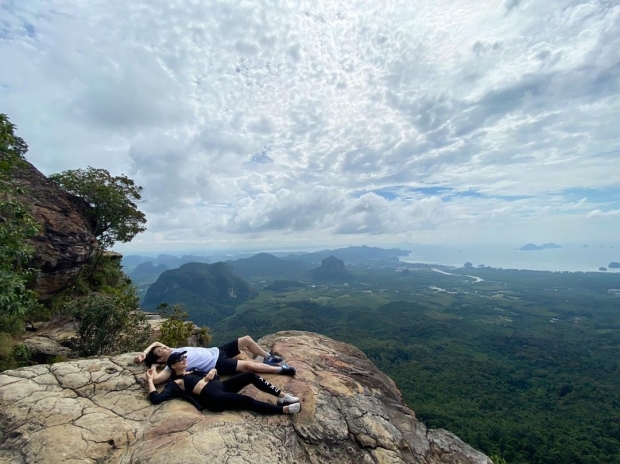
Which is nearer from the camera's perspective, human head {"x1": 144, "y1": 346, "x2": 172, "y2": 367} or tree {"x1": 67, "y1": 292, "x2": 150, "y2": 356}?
human head {"x1": 144, "y1": 346, "x2": 172, "y2": 367}

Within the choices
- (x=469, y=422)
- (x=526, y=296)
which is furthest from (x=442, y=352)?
(x=526, y=296)

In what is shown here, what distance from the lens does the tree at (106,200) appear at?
68.6 feet

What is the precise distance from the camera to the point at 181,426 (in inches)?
218

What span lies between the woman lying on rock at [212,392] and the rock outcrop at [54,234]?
48.6ft

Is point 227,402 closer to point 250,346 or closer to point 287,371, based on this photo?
point 287,371

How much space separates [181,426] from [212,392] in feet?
2.83

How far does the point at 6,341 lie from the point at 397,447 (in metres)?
15.7

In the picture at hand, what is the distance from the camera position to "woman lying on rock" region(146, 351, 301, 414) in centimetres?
622

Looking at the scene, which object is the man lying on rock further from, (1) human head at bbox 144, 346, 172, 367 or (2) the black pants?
(2) the black pants

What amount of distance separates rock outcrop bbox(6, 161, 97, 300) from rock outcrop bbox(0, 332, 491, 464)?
42.0ft

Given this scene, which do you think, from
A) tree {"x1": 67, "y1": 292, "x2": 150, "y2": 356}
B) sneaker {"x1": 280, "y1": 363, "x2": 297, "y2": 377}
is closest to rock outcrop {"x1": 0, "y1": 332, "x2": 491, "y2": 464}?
sneaker {"x1": 280, "y1": 363, "x2": 297, "y2": 377}

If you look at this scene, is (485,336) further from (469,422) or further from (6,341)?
(6,341)

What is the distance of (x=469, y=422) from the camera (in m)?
41.1

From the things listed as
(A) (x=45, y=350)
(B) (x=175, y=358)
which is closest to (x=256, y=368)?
(B) (x=175, y=358)
